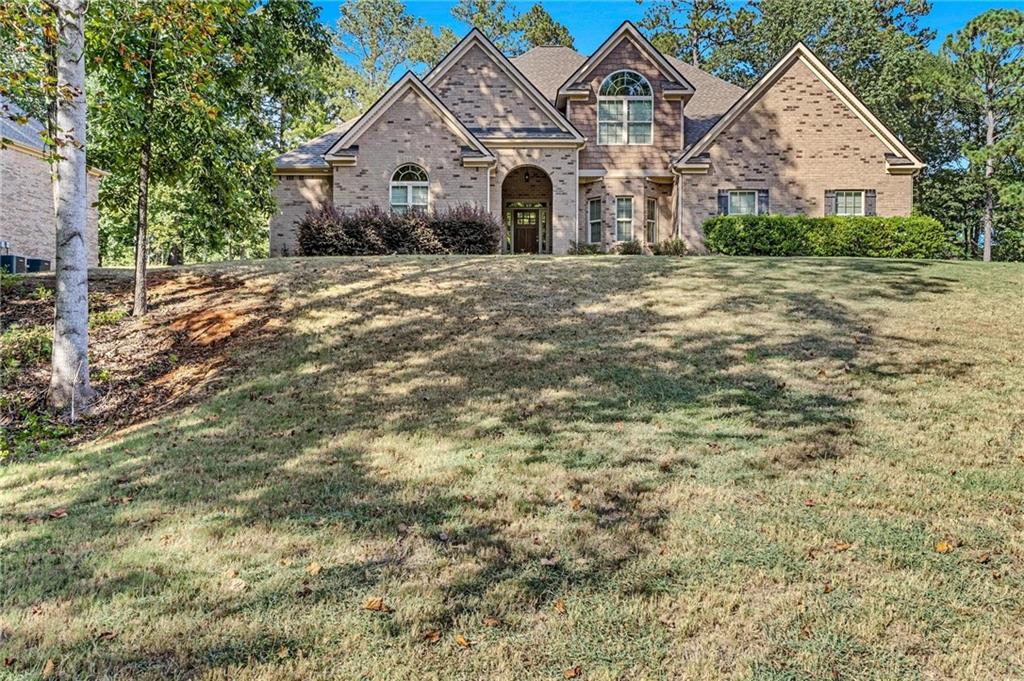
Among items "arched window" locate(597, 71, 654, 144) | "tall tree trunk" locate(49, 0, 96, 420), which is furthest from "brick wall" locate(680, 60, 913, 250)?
"tall tree trunk" locate(49, 0, 96, 420)

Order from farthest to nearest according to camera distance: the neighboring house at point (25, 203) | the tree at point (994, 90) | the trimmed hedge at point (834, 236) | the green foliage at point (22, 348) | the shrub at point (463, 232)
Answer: the tree at point (994, 90) < the neighboring house at point (25, 203) < the trimmed hedge at point (834, 236) < the shrub at point (463, 232) < the green foliage at point (22, 348)

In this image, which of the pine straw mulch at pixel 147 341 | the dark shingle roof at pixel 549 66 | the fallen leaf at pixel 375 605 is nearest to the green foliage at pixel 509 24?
the dark shingle roof at pixel 549 66

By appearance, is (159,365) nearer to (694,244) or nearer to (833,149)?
(694,244)

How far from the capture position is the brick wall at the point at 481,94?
73.5ft

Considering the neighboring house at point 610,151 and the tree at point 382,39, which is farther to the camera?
the tree at point 382,39

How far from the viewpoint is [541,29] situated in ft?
142

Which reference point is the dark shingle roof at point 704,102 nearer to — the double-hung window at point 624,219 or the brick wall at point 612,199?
the brick wall at point 612,199

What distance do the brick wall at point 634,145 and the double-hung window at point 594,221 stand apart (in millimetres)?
1249

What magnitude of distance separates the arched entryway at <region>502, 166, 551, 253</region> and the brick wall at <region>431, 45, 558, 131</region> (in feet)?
7.35

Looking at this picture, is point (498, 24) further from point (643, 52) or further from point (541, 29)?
point (643, 52)

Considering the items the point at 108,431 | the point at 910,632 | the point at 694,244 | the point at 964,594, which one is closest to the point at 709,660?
the point at 910,632

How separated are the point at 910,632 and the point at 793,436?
2.92 metres

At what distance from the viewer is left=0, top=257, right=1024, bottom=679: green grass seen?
3402 millimetres

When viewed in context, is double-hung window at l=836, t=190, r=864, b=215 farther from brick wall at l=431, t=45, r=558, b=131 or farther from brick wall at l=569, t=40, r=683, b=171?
brick wall at l=431, t=45, r=558, b=131
